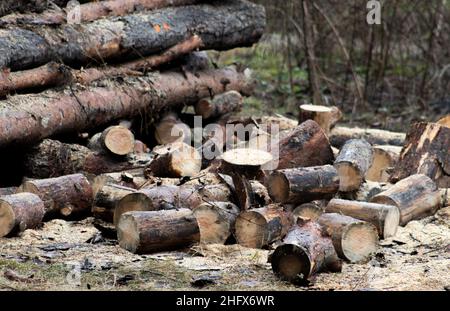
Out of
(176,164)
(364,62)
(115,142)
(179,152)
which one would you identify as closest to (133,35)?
(115,142)

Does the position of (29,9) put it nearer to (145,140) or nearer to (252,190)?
(145,140)

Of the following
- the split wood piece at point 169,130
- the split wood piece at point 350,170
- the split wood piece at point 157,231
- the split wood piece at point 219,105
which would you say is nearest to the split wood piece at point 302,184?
the split wood piece at point 350,170

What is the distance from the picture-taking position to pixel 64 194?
652 centimetres

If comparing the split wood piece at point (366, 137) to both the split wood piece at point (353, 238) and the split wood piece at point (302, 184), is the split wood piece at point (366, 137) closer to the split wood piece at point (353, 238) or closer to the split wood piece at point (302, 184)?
the split wood piece at point (302, 184)

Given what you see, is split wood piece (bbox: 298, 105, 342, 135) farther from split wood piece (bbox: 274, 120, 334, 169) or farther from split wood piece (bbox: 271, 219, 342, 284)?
split wood piece (bbox: 271, 219, 342, 284)

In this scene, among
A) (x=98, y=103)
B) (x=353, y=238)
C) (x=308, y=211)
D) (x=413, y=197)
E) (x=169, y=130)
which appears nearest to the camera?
(x=353, y=238)

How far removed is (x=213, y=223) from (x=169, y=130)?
3.25m

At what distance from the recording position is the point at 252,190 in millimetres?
6371

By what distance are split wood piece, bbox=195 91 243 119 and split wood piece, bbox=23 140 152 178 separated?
7.44 feet

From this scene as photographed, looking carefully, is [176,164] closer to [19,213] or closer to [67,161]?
[67,161]

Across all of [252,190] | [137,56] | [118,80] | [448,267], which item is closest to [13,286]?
[252,190]

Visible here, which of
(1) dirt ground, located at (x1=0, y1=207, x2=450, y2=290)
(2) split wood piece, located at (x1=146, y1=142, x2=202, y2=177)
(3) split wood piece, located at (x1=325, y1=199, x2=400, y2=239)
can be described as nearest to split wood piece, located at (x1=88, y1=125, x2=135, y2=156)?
(2) split wood piece, located at (x1=146, y1=142, x2=202, y2=177)

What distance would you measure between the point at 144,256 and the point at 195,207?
0.71 m
